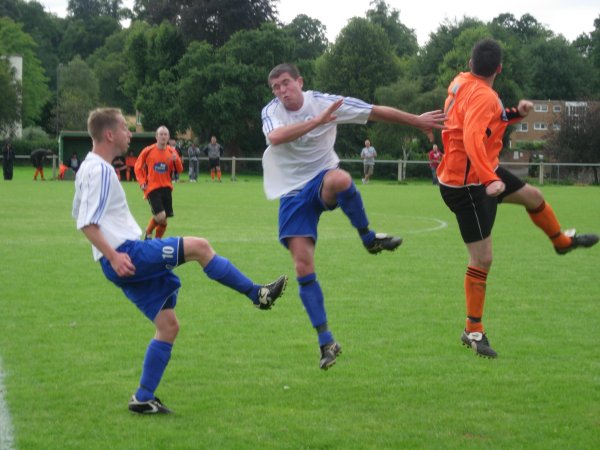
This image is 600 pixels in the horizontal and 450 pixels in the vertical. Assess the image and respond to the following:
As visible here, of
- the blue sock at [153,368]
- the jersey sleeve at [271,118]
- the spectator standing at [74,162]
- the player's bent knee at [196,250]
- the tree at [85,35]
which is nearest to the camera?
the player's bent knee at [196,250]

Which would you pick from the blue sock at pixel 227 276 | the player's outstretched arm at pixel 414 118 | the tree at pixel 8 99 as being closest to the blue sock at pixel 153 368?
the blue sock at pixel 227 276

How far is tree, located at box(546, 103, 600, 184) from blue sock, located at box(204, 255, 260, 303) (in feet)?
154

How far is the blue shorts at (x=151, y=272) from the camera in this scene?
6008 millimetres

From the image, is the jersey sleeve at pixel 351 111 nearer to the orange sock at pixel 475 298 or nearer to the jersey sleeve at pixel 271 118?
the jersey sleeve at pixel 271 118

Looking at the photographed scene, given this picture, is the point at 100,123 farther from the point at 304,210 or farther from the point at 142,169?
the point at 142,169

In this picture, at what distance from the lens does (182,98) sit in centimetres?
6138

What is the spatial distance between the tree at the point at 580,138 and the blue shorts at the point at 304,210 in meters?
45.8

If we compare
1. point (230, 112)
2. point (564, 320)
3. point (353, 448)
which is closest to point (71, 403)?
point (353, 448)

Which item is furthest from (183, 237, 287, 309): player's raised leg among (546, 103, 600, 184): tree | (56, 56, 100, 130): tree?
(56, 56, 100, 130): tree

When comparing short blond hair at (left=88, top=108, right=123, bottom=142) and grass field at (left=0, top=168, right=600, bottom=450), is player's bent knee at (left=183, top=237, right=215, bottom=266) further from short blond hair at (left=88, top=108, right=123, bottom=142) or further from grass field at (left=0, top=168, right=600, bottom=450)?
grass field at (left=0, top=168, right=600, bottom=450)

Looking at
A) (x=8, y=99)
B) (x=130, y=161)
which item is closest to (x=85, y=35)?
(x=8, y=99)

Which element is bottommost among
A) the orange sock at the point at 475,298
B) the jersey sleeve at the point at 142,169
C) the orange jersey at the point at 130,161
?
the orange sock at the point at 475,298

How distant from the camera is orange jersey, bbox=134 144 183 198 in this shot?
17391mm

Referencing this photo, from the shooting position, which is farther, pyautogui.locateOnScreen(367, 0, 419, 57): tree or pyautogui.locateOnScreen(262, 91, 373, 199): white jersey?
pyautogui.locateOnScreen(367, 0, 419, 57): tree
